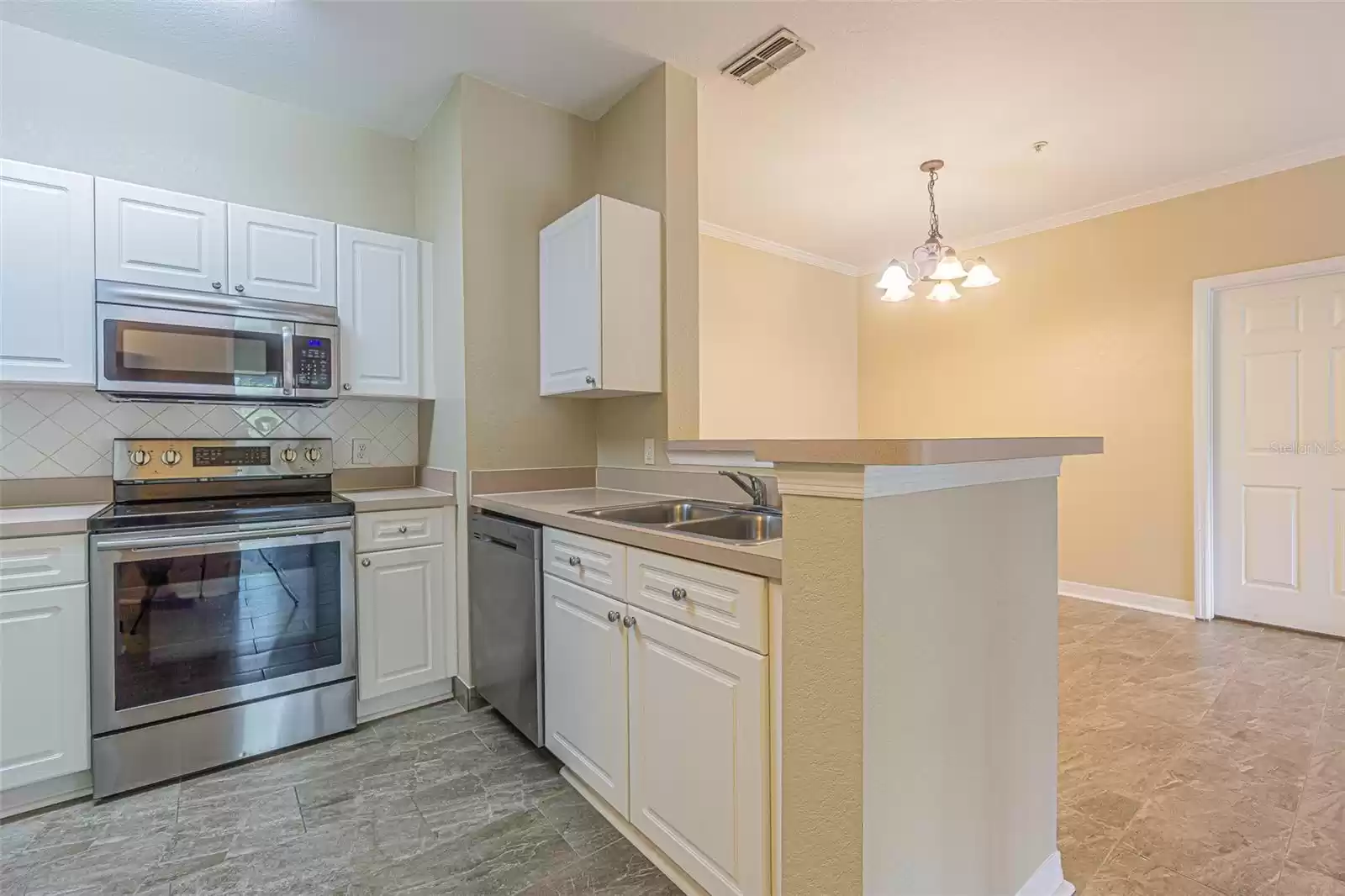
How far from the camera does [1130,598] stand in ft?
13.4

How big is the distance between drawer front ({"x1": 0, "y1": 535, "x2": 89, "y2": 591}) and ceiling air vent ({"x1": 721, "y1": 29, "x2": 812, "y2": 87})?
301 centimetres

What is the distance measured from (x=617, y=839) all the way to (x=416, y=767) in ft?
2.82

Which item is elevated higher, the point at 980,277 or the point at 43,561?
the point at 980,277

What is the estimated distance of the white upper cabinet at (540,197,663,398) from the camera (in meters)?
2.46

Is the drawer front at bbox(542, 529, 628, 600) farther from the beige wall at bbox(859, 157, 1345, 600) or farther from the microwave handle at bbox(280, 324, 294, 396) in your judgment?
the beige wall at bbox(859, 157, 1345, 600)

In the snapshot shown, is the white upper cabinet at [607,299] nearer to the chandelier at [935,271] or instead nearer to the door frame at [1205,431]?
the chandelier at [935,271]

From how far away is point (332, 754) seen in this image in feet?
7.42

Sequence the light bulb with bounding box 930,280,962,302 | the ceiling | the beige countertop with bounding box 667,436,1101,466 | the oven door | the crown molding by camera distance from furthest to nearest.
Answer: the crown molding
the light bulb with bounding box 930,280,962,302
the ceiling
the oven door
the beige countertop with bounding box 667,436,1101,466

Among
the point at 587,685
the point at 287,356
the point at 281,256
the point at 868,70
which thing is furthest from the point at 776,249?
the point at 587,685

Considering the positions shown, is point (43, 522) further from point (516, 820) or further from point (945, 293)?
point (945, 293)

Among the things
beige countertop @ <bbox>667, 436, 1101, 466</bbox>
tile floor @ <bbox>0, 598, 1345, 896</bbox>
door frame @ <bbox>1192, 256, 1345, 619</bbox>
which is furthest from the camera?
door frame @ <bbox>1192, 256, 1345, 619</bbox>

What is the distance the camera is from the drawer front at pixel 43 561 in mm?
1853

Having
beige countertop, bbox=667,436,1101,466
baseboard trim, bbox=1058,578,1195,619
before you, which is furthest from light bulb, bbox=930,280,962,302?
beige countertop, bbox=667,436,1101,466

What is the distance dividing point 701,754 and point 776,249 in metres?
4.49
